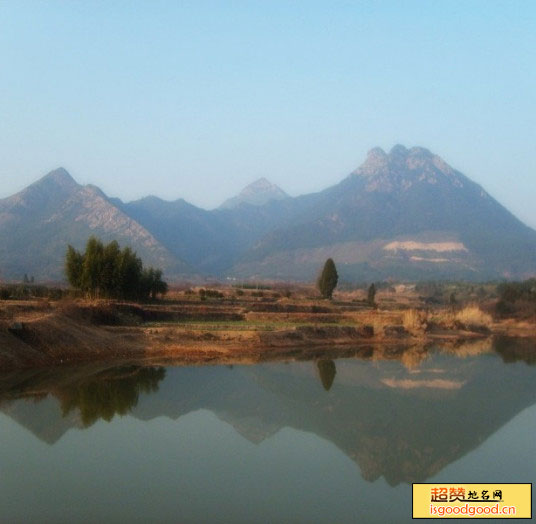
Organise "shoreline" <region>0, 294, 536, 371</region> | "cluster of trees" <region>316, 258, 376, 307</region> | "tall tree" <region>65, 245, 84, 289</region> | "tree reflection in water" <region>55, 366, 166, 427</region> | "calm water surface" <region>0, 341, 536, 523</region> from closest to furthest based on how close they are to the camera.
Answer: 1. "calm water surface" <region>0, 341, 536, 523</region>
2. "tree reflection in water" <region>55, 366, 166, 427</region>
3. "shoreline" <region>0, 294, 536, 371</region>
4. "tall tree" <region>65, 245, 84, 289</region>
5. "cluster of trees" <region>316, 258, 376, 307</region>

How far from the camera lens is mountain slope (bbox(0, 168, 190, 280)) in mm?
127706

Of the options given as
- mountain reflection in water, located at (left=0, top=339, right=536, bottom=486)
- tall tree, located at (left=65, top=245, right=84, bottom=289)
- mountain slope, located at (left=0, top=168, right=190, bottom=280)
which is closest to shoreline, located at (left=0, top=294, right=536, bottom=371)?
mountain reflection in water, located at (left=0, top=339, right=536, bottom=486)

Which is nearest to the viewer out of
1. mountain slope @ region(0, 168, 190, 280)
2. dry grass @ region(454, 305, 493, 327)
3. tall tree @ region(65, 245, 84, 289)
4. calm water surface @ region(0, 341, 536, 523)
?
calm water surface @ region(0, 341, 536, 523)

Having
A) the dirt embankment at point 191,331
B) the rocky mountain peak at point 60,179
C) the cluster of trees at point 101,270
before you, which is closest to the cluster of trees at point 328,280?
the dirt embankment at point 191,331

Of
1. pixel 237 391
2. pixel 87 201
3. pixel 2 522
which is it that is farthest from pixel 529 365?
pixel 87 201

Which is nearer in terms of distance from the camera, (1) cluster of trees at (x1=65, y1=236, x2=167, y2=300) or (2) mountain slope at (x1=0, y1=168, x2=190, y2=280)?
(1) cluster of trees at (x1=65, y1=236, x2=167, y2=300)

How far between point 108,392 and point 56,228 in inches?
5338

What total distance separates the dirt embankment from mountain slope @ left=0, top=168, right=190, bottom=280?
81074 mm

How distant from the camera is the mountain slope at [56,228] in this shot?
12771 centimetres

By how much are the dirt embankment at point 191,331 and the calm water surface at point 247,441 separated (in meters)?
2.18

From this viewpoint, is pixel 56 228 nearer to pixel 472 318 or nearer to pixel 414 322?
pixel 472 318

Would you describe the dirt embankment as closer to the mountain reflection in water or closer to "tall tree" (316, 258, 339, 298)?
the mountain reflection in water

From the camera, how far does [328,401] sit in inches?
841

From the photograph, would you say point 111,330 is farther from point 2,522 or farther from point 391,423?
point 2,522
